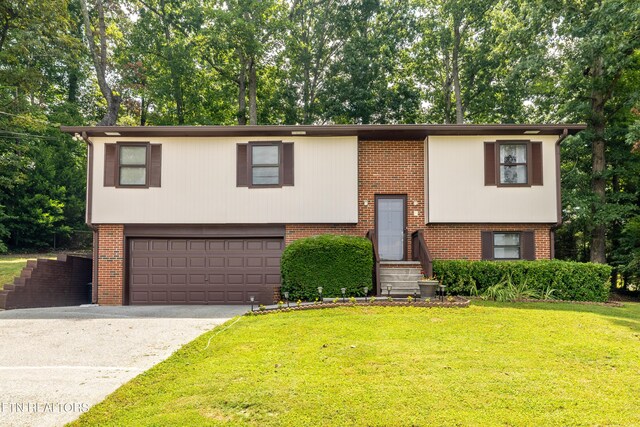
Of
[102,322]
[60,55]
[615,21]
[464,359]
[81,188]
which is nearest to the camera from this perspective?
[464,359]

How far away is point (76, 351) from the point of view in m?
6.89

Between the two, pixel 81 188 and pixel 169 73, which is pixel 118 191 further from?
pixel 169 73

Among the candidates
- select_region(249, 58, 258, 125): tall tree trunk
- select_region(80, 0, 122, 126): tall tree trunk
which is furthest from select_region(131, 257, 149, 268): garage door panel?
select_region(249, 58, 258, 125): tall tree trunk

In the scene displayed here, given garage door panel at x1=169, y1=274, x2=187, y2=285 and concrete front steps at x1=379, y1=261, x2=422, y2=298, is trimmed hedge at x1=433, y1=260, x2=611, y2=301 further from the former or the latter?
garage door panel at x1=169, y1=274, x2=187, y2=285

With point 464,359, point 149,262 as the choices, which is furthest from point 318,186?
point 464,359

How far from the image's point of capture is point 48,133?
78.8 ft

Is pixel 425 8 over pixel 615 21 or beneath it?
over

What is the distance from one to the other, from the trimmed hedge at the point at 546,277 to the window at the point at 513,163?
2759 millimetres

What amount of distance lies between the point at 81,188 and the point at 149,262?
13.4 metres

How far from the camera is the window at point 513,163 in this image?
42.7 ft

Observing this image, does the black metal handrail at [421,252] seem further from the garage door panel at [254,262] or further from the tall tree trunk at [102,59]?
the tall tree trunk at [102,59]

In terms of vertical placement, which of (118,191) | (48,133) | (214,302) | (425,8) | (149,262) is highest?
(425,8)

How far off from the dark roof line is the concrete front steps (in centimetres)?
393

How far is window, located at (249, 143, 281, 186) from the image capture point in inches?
521
